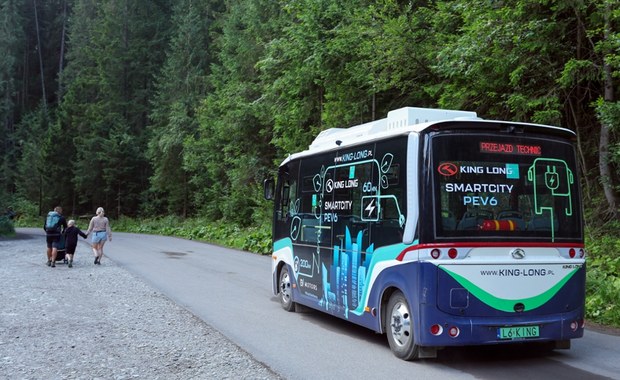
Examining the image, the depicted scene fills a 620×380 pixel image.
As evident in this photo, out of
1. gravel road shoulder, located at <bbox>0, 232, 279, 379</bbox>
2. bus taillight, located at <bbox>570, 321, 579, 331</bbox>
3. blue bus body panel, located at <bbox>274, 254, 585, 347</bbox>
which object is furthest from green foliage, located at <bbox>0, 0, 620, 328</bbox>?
gravel road shoulder, located at <bbox>0, 232, 279, 379</bbox>

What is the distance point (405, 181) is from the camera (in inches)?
289

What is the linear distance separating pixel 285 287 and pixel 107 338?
367cm

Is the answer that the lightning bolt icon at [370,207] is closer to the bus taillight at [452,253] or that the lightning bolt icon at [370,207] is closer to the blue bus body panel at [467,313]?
the blue bus body panel at [467,313]

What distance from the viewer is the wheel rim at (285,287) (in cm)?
1107

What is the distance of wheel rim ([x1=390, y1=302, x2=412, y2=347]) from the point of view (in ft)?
24.0

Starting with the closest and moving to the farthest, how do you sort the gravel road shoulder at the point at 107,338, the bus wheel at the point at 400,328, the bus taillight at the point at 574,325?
1. the gravel road shoulder at the point at 107,338
2. the bus wheel at the point at 400,328
3. the bus taillight at the point at 574,325

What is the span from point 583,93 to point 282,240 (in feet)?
31.6

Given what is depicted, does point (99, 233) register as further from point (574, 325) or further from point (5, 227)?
point (5, 227)

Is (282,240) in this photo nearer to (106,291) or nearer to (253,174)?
(106,291)

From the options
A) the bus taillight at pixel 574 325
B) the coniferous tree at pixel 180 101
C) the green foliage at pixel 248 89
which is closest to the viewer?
the bus taillight at pixel 574 325

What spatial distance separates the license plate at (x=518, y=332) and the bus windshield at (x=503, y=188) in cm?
106

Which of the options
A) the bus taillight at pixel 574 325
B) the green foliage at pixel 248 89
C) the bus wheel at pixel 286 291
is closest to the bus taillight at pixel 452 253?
the bus taillight at pixel 574 325

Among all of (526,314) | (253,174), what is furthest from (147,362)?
(253,174)

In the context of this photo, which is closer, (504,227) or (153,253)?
(504,227)
